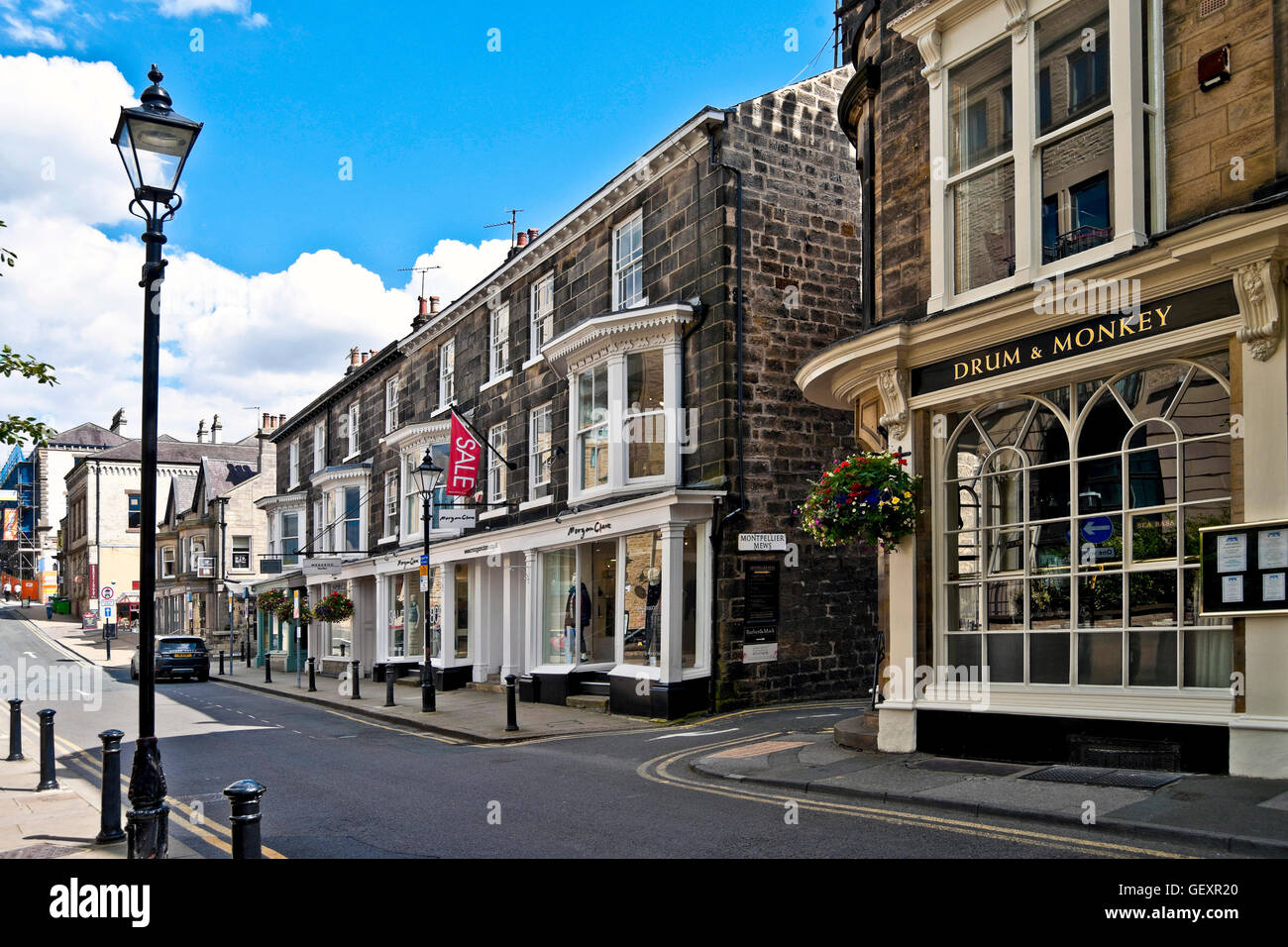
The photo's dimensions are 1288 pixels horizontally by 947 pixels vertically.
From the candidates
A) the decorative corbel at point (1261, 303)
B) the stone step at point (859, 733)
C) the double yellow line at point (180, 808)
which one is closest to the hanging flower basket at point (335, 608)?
the double yellow line at point (180, 808)

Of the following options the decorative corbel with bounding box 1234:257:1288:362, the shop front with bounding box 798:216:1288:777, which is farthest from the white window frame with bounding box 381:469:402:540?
the decorative corbel with bounding box 1234:257:1288:362

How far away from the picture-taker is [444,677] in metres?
26.2

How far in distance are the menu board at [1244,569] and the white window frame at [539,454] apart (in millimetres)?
15579

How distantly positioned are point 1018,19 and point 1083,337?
11.3ft

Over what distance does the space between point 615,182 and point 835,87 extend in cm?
475

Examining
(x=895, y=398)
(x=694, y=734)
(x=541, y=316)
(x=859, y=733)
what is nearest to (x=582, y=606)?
(x=694, y=734)

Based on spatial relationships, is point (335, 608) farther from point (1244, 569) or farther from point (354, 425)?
point (1244, 569)

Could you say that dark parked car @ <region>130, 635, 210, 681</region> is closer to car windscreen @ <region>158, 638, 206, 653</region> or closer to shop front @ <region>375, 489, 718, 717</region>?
car windscreen @ <region>158, 638, 206, 653</region>

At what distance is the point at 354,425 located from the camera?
3575cm

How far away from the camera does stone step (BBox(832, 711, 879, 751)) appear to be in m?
11.7

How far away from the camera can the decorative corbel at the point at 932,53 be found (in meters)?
11.4

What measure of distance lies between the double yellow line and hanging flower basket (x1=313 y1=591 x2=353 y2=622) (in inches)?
552
